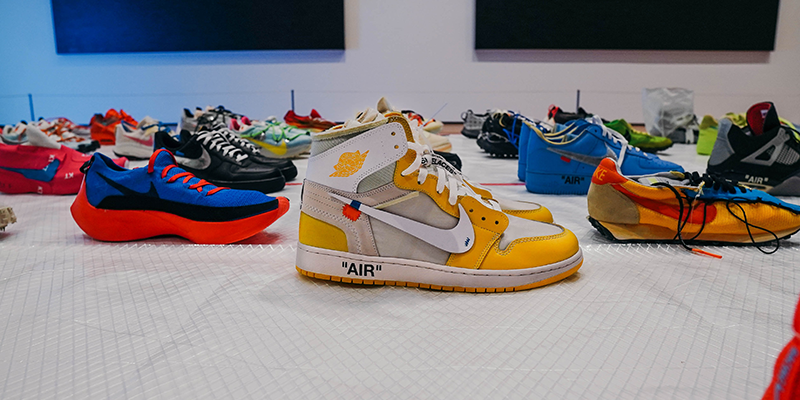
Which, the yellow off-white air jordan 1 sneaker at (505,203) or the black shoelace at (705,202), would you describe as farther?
the black shoelace at (705,202)

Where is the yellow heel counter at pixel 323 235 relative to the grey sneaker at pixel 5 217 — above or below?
above

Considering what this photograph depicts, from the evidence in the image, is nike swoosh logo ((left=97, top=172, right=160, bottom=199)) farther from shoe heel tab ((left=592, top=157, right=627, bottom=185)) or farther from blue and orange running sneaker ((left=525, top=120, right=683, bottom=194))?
blue and orange running sneaker ((left=525, top=120, right=683, bottom=194))

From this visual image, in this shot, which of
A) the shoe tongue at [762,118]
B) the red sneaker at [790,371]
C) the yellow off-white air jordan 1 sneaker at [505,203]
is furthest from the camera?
the shoe tongue at [762,118]

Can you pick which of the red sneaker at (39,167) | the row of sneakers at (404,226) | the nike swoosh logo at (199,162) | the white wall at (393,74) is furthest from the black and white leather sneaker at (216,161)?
the white wall at (393,74)

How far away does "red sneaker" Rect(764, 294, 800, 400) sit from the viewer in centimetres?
34

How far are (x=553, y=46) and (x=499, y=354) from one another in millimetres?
6705

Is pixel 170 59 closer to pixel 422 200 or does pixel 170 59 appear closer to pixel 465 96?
pixel 465 96

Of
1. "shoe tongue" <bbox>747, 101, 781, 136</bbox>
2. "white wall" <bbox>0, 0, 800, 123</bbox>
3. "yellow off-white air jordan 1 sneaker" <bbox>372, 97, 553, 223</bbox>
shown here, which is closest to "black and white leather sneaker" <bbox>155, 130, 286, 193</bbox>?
"yellow off-white air jordan 1 sneaker" <bbox>372, 97, 553, 223</bbox>

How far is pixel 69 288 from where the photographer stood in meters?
0.96

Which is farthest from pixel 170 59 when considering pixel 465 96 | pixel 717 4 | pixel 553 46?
pixel 717 4

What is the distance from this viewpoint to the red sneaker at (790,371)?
1.13 feet

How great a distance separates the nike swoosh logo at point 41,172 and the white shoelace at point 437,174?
1765mm
